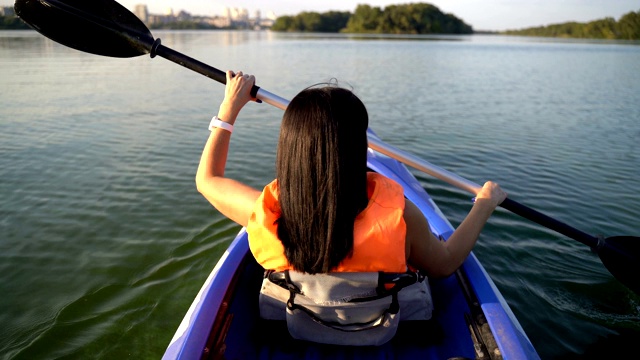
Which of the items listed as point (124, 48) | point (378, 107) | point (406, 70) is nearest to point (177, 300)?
point (124, 48)

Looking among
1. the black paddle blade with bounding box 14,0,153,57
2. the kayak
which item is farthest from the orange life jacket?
the black paddle blade with bounding box 14,0,153,57

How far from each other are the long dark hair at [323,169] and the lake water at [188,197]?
528mm

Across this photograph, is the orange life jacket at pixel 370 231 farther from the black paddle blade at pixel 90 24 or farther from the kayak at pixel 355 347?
the black paddle blade at pixel 90 24

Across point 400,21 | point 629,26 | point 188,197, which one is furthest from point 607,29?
point 188,197

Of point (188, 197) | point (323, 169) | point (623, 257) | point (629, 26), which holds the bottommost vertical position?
point (188, 197)

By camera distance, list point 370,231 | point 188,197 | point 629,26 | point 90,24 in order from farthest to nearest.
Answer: point 629,26 < point 188,197 < point 90,24 < point 370,231

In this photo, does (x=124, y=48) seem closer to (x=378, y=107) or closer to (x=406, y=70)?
(x=378, y=107)

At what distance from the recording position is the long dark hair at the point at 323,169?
4.51 feet

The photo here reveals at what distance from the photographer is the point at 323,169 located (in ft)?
4.53

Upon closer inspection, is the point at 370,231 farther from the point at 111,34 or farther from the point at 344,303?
the point at 111,34

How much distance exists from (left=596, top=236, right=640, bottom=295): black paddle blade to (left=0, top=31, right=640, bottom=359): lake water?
37 cm

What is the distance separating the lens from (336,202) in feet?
4.61

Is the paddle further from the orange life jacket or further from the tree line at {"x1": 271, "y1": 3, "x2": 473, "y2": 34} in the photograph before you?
the tree line at {"x1": 271, "y1": 3, "x2": 473, "y2": 34}

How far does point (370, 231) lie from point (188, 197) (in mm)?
3874
